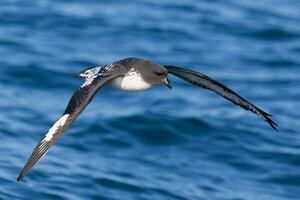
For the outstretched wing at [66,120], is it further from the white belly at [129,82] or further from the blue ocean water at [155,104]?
the blue ocean water at [155,104]

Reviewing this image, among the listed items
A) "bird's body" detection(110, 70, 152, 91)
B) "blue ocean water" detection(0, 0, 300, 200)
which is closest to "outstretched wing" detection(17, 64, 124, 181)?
"bird's body" detection(110, 70, 152, 91)

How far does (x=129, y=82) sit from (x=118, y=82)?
0.34ft

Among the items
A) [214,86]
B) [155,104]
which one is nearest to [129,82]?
[214,86]

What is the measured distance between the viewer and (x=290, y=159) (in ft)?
42.2

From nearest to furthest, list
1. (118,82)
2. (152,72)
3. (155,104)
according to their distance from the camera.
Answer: (118,82) → (152,72) → (155,104)

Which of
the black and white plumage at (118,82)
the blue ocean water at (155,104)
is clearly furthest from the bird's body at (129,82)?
the blue ocean water at (155,104)

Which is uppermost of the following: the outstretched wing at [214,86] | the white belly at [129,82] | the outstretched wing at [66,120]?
the outstretched wing at [214,86]

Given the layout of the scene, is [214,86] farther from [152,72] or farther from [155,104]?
[155,104]

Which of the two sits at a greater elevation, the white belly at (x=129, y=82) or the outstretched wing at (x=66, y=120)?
the white belly at (x=129, y=82)

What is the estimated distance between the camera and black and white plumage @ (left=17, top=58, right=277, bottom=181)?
766 centimetres

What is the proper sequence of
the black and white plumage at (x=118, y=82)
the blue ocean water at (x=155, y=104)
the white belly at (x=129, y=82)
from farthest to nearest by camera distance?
the blue ocean water at (x=155, y=104)
the white belly at (x=129, y=82)
the black and white plumage at (x=118, y=82)

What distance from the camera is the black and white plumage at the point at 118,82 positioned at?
7.66 meters

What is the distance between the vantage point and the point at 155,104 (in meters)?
14.2

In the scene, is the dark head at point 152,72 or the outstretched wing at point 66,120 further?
the dark head at point 152,72
